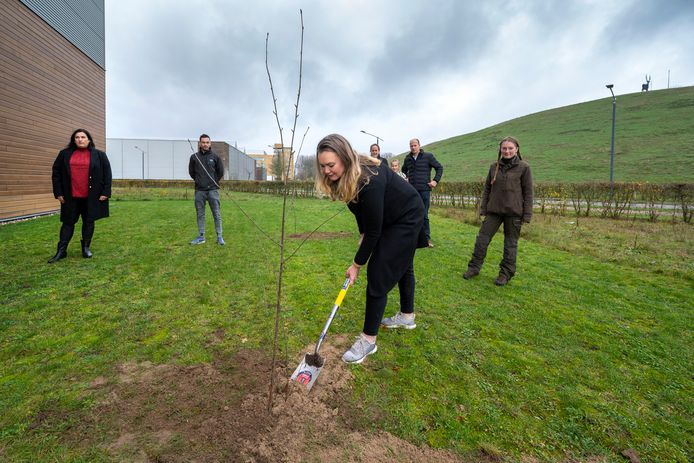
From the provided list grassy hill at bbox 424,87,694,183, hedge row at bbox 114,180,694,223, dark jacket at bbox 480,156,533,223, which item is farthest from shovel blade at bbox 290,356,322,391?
grassy hill at bbox 424,87,694,183

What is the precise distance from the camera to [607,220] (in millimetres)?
12250

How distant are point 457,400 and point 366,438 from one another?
74cm

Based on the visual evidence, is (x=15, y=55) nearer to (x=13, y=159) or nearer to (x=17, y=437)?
(x=13, y=159)

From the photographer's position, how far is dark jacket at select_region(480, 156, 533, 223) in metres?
4.83

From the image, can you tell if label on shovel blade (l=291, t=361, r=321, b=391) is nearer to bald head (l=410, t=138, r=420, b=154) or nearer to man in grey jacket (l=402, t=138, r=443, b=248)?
man in grey jacket (l=402, t=138, r=443, b=248)

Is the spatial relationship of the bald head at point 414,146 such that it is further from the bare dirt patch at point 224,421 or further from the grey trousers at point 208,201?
the bare dirt patch at point 224,421

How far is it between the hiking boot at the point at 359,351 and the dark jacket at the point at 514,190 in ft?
10.1

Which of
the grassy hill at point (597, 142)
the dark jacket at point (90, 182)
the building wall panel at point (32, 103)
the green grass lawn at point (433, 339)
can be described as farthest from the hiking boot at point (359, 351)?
the grassy hill at point (597, 142)

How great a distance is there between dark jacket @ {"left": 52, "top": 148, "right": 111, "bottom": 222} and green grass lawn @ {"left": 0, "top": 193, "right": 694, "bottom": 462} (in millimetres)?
849

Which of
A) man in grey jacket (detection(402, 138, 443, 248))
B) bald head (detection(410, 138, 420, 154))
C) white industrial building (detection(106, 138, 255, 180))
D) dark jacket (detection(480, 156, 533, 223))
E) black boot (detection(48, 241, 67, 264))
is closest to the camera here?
dark jacket (detection(480, 156, 533, 223))

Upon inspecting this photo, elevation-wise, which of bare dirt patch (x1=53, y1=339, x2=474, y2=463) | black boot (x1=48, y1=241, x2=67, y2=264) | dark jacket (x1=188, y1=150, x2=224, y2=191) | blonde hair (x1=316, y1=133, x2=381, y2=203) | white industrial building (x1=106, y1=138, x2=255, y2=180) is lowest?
bare dirt patch (x1=53, y1=339, x2=474, y2=463)

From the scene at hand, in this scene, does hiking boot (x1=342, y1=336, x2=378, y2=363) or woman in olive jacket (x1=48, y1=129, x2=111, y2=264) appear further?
woman in olive jacket (x1=48, y1=129, x2=111, y2=264)

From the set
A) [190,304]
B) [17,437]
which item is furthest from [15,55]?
[17,437]

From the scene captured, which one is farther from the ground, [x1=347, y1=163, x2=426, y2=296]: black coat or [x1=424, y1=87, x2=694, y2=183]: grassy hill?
[x1=424, y1=87, x2=694, y2=183]: grassy hill
